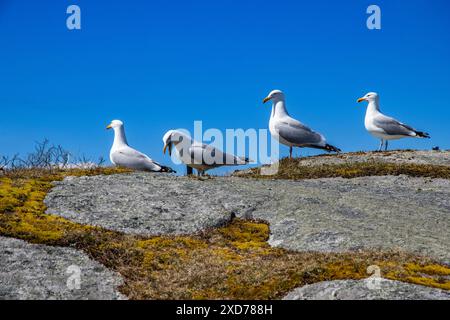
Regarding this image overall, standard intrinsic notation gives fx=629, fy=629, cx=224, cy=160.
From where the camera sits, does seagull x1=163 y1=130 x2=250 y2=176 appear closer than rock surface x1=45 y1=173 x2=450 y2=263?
No

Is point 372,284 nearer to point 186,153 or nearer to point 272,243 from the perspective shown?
point 272,243

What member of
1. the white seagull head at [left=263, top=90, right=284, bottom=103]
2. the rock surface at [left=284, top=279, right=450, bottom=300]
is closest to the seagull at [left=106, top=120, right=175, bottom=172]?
the white seagull head at [left=263, top=90, right=284, bottom=103]

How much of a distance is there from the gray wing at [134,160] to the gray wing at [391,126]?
1477 centimetres

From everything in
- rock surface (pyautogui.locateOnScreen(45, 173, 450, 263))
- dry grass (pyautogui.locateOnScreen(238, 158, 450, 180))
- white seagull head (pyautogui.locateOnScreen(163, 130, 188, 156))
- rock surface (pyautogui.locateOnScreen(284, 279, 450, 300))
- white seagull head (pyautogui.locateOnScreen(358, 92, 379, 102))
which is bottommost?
rock surface (pyautogui.locateOnScreen(284, 279, 450, 300))

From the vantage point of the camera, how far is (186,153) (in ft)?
65.7

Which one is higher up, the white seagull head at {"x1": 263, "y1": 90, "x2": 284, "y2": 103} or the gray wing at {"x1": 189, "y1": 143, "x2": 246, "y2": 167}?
the white seagull head at {"x1": 263, "y1": 90, "x2": 284, "y2": 103}

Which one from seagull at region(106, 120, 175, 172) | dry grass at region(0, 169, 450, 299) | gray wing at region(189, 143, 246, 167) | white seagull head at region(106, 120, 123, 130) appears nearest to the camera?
dry grass at region(0, 169, 450, 299)

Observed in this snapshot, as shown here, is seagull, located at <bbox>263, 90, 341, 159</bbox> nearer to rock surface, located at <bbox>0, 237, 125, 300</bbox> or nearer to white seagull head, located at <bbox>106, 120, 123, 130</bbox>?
white seagull head, located at <bbox>106, 120, 123, 130</bbox>

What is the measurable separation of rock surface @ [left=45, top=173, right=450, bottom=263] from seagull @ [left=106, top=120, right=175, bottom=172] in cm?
407

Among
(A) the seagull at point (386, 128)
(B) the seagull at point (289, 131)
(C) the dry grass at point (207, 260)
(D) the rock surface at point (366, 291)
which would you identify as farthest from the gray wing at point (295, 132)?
(D) the rock surface at point (366, 291)

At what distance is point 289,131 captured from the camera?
1085 inches

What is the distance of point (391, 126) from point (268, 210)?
19209 millimetres

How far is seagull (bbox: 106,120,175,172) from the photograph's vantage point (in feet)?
71.8
